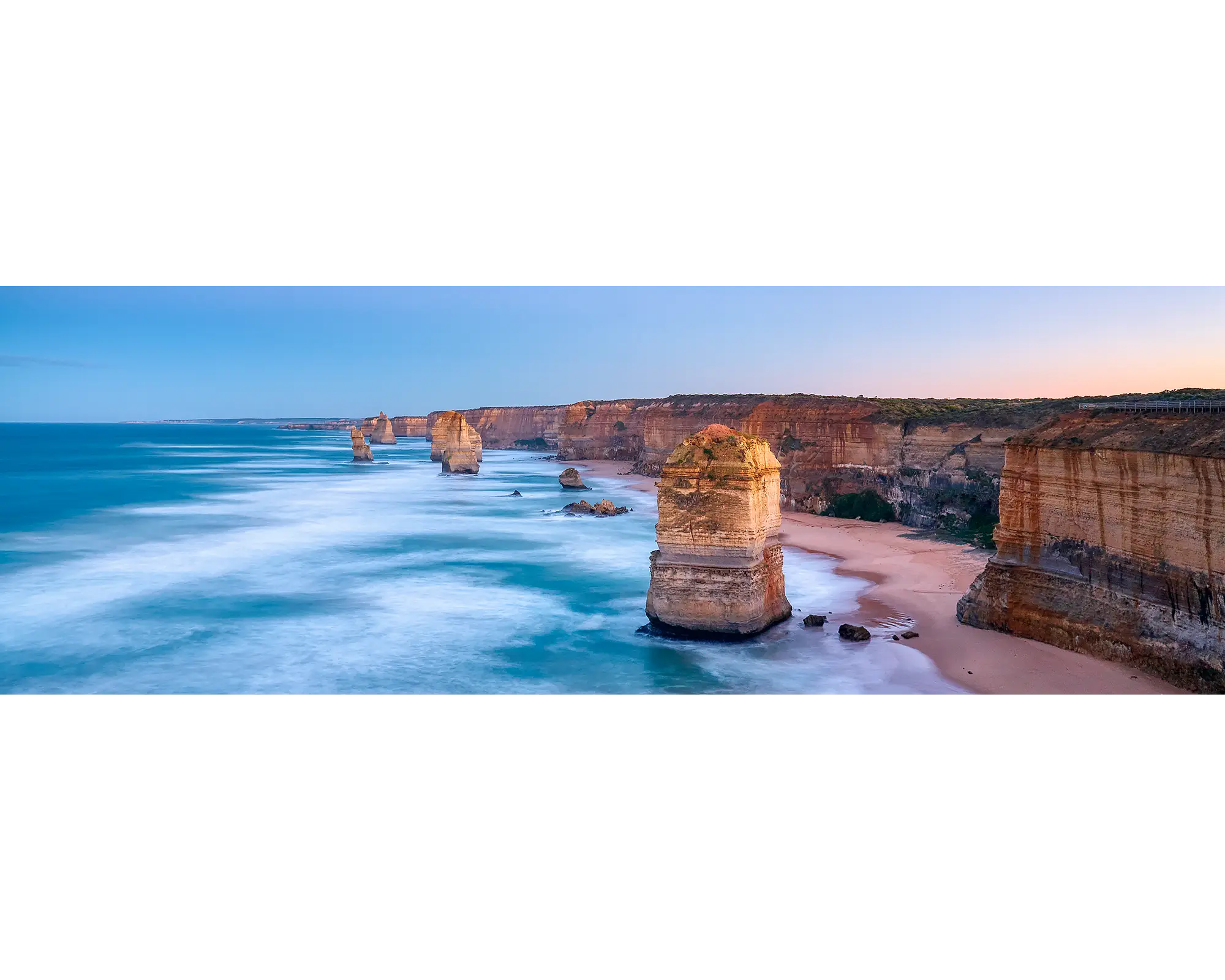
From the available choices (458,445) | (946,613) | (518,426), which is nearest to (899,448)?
(946,613)

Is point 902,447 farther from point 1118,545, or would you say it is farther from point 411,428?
point 411,428

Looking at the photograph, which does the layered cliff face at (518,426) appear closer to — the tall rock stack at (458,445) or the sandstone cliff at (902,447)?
the tall rock stack at (458,445)

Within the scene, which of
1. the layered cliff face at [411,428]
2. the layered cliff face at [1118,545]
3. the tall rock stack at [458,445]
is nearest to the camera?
the layered cliff face at [1118,545]

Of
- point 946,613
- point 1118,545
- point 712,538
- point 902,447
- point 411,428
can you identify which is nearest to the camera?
point 1118,545

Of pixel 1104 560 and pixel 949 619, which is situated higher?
pixel 1104 560

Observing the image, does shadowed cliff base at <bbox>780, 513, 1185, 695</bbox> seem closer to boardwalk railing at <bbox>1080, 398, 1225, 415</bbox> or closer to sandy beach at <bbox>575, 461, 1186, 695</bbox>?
sandy beach at <bbox>575, 461, 1186, 695</bbox>

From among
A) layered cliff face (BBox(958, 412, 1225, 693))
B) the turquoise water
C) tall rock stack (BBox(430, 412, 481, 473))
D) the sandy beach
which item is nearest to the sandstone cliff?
the sandy beach

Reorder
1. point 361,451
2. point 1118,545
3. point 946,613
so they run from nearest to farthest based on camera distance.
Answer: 1. point 1118,545
2. point 946,613
3. point 361,451

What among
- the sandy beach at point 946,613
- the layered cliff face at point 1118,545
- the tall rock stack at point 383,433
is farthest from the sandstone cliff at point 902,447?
the tall rock stack at point 383,433
